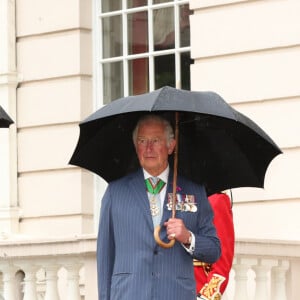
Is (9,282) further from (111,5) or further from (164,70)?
(111,5)

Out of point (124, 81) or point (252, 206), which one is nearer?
point (252, 206)

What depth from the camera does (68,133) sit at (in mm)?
13719

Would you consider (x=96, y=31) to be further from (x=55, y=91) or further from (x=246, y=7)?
(x=246, y=7)

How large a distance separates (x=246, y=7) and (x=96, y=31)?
1.94 metres

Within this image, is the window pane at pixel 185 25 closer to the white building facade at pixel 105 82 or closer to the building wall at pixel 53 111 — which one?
the white building facade at pixel 105 82

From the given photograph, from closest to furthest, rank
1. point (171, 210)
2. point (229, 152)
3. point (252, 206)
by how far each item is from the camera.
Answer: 1. point (171, 210)
2. point (229, 152)
3. point (252, 206)

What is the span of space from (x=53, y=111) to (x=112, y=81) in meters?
0.61

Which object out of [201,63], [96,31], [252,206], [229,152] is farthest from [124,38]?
[229,152]

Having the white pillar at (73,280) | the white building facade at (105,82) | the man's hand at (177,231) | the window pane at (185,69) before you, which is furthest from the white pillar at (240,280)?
the window pane at (185,69)

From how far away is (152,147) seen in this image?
741 cm

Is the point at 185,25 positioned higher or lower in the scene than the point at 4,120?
higher

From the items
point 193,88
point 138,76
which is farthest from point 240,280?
point 138,76

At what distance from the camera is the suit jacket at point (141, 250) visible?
24.1 ft

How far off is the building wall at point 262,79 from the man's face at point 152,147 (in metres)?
4.38
